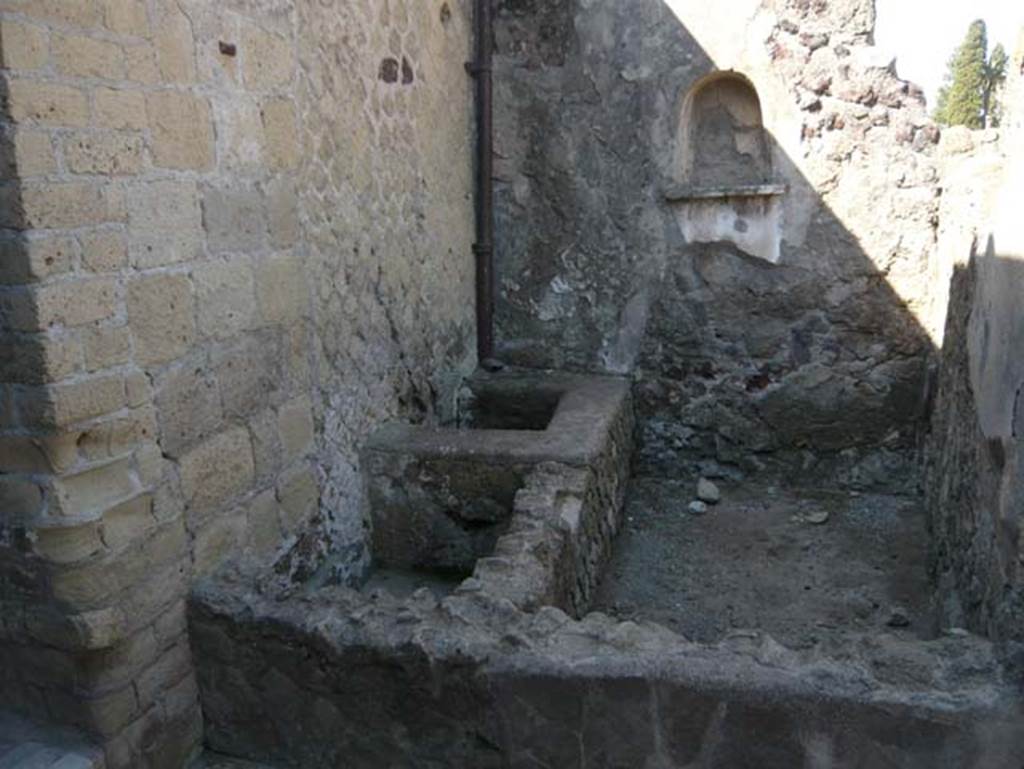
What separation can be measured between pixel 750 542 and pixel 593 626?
225 cm

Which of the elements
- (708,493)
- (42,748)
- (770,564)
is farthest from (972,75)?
(42,748)

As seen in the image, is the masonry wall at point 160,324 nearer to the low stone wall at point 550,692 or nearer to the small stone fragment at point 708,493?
the low stone wall at point 550,692

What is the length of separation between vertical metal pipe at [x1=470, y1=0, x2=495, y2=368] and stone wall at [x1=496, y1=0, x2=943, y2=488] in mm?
75

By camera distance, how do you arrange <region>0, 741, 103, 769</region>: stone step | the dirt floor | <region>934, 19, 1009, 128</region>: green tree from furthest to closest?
1. <region>934, 19, 1009, 128</region>: green tree
2. the dirt floor
3. <region>0, 741, 103, 769</region>: stone step

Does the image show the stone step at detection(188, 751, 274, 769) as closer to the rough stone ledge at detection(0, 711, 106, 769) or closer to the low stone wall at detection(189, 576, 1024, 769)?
the low stone wall at detection(189, 576, 1024, 769)

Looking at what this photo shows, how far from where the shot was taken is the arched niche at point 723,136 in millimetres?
4492

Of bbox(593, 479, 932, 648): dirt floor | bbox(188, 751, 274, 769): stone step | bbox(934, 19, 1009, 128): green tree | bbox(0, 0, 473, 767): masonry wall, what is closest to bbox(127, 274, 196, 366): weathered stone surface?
bbox(0, 0, 473, 767): masonry wall

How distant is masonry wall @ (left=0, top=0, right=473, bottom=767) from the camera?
1.90m

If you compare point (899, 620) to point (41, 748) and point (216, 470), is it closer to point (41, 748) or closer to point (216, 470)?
point (216, 470)

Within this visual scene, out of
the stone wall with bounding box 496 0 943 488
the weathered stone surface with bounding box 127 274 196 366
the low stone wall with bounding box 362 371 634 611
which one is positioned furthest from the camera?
the stone wall with bounding box 496 0 943 488

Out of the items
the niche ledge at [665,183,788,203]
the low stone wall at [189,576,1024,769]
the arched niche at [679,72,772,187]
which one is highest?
the arched niche at [679,72,772,187]

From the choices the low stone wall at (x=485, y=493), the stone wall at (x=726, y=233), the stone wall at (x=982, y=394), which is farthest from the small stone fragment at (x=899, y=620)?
the stone wall at (x=726, y=233)

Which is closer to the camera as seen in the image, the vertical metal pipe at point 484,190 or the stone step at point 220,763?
the stone step at point 220,763

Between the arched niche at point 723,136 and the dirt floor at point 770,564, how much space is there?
1.70m
